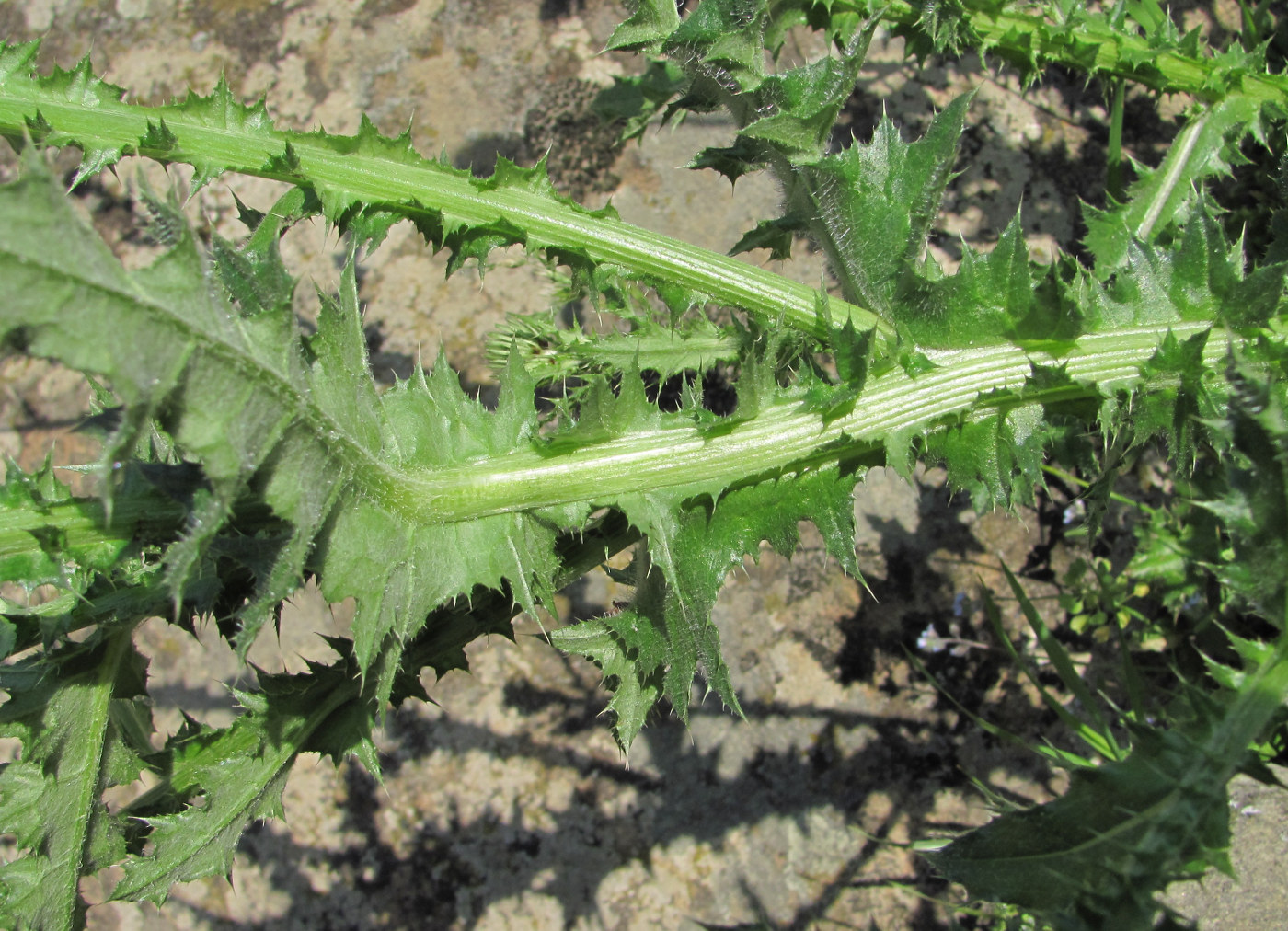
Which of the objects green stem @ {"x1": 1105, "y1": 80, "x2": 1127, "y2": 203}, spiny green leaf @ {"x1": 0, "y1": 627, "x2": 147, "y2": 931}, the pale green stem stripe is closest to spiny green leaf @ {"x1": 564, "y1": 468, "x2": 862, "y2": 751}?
the pale green stem stripe

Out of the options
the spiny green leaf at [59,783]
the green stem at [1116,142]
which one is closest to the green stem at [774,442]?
→ the spiny green leaf at [59,783]

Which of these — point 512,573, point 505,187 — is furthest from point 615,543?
point 505,187

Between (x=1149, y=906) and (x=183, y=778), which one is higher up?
(x=1149, y=906)

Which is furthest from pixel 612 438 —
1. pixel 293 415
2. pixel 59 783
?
pixel 59 783

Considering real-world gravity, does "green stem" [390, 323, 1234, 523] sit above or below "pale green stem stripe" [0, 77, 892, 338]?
below

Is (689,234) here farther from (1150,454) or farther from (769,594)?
(1150,454)

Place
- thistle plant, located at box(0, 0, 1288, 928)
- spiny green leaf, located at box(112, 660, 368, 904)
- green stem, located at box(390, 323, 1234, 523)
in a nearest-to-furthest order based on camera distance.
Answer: thistle plant, located at box(0, 0, 1288, 928)
green stem, located at box(390, 323, 1234, 523)
spiny green leaf, located at box(112, 660, 368, 904)

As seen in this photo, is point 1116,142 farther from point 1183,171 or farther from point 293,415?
point 293,415

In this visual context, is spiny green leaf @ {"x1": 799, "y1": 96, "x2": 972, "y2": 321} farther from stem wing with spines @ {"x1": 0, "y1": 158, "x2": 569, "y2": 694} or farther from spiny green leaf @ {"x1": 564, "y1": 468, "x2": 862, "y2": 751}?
stem wing with spines @ {"x1": 0, "y1": 158, "x2": 569, "y2": 694}

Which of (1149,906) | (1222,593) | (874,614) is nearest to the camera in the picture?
(1149,906)
